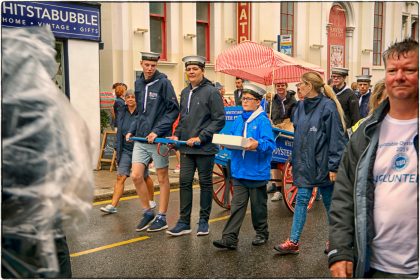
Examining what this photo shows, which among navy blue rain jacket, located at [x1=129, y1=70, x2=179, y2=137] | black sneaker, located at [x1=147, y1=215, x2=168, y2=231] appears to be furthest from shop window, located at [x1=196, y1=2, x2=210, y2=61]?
black sneaker, located at [x1=147, y1=215, x2=168, y2=231]

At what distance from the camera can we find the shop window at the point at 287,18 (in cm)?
2006

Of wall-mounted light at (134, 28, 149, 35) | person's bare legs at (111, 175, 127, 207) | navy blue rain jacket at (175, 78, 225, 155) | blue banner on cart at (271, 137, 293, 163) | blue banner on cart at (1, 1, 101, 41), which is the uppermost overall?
wall-mounted light at (134, 28, 149, 35)

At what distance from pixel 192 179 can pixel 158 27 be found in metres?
10.4

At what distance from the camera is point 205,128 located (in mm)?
6059

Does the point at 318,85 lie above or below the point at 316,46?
below

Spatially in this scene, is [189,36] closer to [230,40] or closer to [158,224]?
[230,40]

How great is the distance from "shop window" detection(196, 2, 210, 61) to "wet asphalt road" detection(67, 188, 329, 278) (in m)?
10.8

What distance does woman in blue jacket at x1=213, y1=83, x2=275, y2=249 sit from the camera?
545cm

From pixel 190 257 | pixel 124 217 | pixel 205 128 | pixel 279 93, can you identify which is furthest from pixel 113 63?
pixel 190 257

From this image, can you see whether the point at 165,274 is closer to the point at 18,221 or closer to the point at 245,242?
the point at 245,242

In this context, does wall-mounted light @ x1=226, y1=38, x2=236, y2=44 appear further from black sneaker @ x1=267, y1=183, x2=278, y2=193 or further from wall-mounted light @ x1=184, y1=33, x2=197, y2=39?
black sneaker @ x1=267, y1=183, x2=278, y2=193

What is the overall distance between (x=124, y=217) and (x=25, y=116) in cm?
548

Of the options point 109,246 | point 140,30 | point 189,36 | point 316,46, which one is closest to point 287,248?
point 109,246

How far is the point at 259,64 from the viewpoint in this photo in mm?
11984
